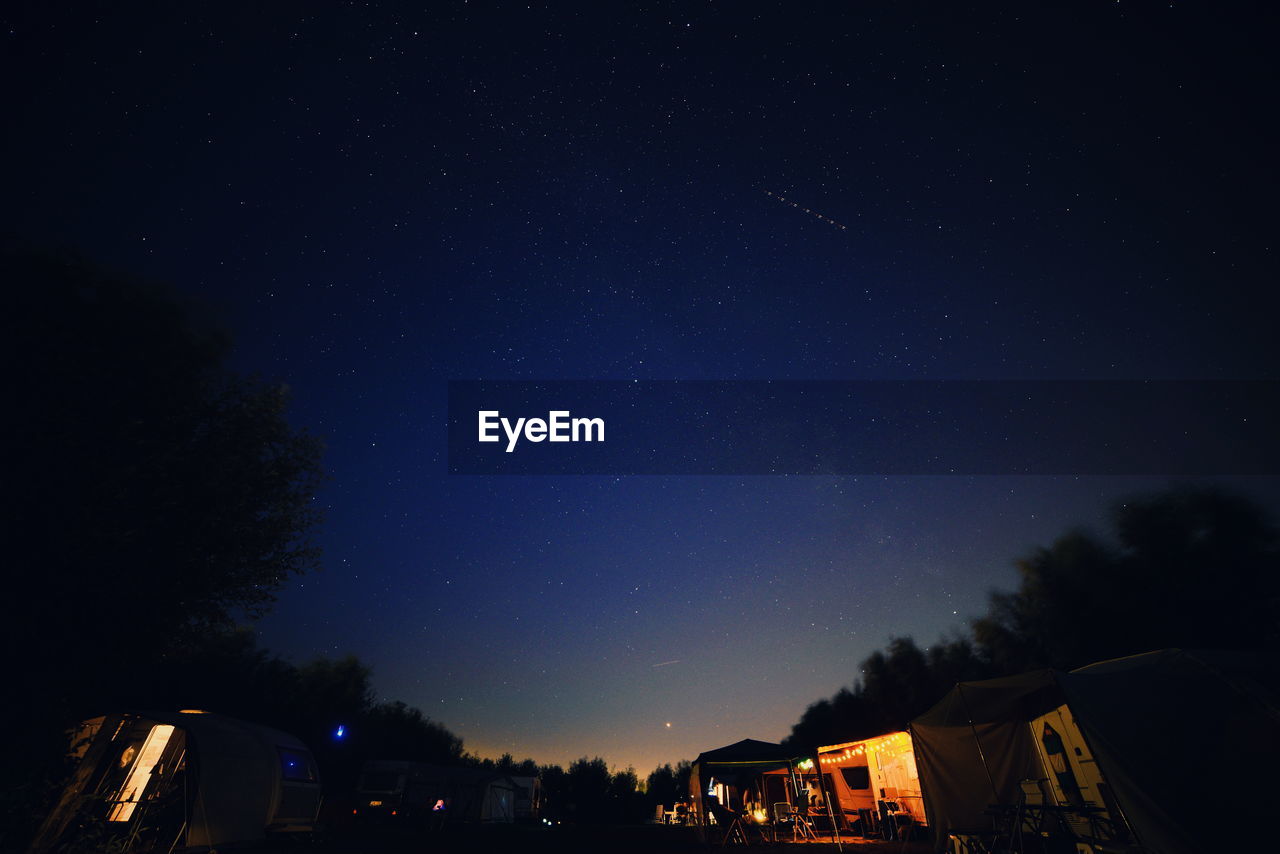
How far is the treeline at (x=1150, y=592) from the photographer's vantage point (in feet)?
59.5

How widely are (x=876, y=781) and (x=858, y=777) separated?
1445mm

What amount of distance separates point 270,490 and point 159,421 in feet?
9.24

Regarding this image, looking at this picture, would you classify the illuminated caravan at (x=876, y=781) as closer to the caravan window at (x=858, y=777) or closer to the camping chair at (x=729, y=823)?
the caravan window at (x=858, y=777)

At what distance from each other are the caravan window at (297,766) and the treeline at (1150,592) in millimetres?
13527

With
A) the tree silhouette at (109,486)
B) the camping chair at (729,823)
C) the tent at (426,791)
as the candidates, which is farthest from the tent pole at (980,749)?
the tent at (426,791)

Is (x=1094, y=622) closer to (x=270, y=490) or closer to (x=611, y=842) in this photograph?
(x=611, y=842)

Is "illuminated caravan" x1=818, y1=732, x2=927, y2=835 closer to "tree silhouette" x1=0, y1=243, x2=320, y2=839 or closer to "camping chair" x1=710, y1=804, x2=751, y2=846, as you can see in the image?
"camping chair" x1=710, y1=804, x2=751, y2=846

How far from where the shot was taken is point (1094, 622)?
21.1m

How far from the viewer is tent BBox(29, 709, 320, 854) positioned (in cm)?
1111

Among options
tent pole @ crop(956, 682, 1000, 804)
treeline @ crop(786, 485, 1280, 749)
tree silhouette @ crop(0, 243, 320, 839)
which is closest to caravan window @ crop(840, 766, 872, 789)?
treeline @ crop(786, 485, 1280, 749)

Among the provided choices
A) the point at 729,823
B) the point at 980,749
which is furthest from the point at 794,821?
the point at 980,749

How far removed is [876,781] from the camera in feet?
64.4

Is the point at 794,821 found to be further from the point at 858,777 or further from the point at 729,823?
the point at 858,777

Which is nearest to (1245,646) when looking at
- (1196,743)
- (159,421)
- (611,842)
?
(1196,743)
